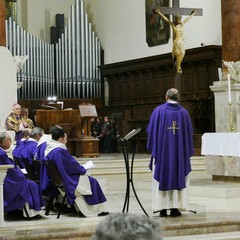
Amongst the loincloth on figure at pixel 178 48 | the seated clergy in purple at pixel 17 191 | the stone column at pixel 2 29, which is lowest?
the seated clergy in purple at pixel 17 191

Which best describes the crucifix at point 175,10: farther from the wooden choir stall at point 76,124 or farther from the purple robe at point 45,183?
the purple robe at point 45,183

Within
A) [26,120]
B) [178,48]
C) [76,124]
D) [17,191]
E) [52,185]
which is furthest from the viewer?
[76,124]

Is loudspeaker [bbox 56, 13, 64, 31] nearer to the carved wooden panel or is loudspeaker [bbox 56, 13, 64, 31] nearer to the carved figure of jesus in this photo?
the carved wooden panel

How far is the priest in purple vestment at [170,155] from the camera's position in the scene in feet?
25.1

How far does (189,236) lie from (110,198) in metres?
3.03

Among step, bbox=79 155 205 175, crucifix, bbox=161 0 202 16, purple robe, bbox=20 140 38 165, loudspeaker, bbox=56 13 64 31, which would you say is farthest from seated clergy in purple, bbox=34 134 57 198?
loudspeaker, bbox=56 13 64 31

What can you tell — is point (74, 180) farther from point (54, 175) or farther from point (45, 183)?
point (45, 183)

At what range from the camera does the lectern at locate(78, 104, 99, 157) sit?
15742 mm

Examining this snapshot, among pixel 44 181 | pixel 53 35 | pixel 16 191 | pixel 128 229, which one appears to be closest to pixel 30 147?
pixel 44 181

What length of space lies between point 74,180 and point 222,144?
3893 millimetres

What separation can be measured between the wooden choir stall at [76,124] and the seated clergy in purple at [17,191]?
317 inches

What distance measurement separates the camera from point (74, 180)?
770cm

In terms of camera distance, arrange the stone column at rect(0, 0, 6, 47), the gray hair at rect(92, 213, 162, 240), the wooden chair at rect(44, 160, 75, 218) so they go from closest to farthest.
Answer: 1. the gray hair at rect(92, 213, 162, 240)
2. the wooden chair at rect(44, 160, 75, 218)
3. the stone column at rect(0, 0, 6, 47)

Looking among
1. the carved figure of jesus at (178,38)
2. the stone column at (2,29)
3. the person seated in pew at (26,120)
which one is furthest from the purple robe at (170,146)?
the carved figure of jesus at (178,38)
